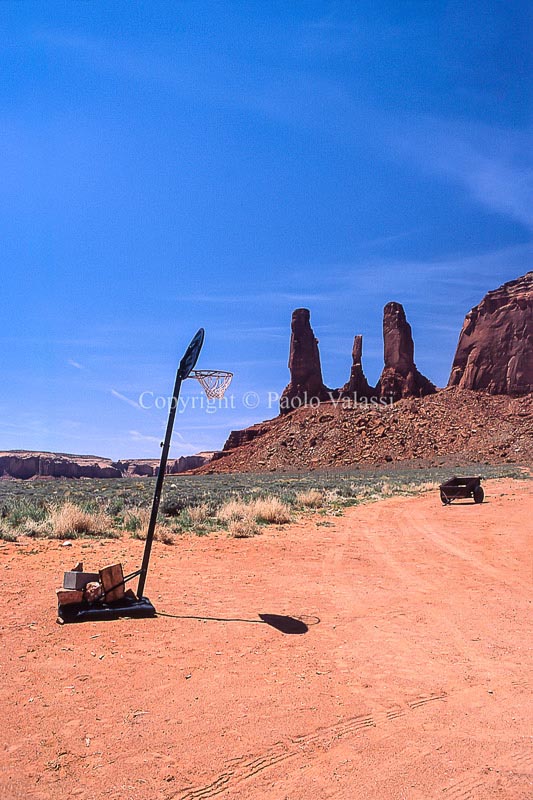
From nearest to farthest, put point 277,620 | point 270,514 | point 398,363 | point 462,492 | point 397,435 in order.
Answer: point 277,620, point 270,514, point 462,492, point 397,435, point 398,363

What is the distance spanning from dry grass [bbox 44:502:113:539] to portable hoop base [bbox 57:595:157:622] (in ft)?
20.2

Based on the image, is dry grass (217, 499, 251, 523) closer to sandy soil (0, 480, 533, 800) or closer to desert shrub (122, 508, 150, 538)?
desert shrub (122, 508, 150, 538)

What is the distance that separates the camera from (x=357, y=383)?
9844 cm

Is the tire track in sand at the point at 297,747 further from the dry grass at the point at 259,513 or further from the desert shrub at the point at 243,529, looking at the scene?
the dry grass at the point at 259,513

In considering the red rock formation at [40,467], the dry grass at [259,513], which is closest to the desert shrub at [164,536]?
the dry grass at [259,513]

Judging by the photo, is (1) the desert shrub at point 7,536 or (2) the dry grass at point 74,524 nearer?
Answer: (1) the desert shrub at point 7,536

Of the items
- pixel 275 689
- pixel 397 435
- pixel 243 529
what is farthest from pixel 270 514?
pixel 397 435

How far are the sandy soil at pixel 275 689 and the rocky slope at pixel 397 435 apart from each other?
61.3 metres

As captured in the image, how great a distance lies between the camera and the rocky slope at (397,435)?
7006cm

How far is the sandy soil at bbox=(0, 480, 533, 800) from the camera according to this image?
3389 mm

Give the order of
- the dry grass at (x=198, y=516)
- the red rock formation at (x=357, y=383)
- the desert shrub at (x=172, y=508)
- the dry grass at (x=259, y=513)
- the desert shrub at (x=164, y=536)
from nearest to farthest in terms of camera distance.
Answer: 1. the desert shrub at (x=164, y=536)
2. the dry grass at (x=198, y=516)
3. the dry grass at (x=259, y=513)
4. the desert shrub at (x=172, y=508)
5. the red rock formation at (x=357, y=383)

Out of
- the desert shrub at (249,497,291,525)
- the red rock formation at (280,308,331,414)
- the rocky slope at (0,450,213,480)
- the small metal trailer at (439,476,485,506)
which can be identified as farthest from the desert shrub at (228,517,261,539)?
the rocky slope at (0,450,213,480)

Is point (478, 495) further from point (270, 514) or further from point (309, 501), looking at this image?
point (270, 514)

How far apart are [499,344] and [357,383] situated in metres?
25.4
